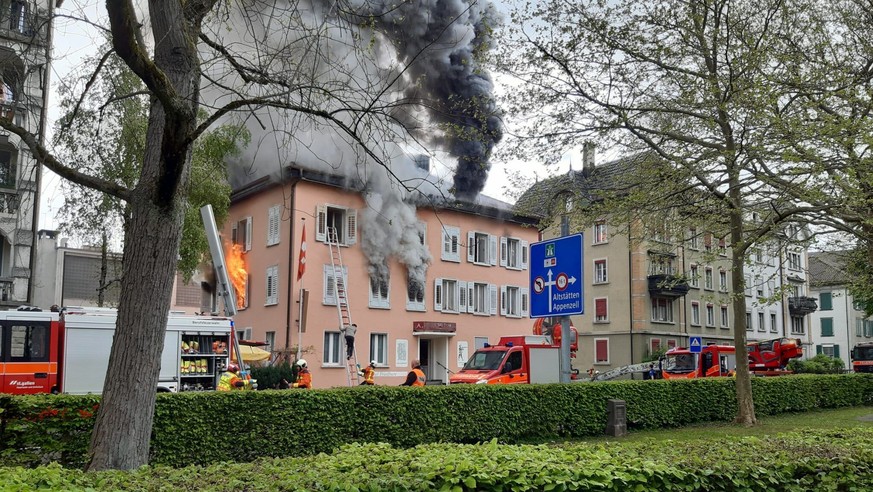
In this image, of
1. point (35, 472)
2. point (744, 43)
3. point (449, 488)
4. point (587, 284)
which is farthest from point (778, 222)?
point (587, 284)

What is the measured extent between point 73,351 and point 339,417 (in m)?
8.79

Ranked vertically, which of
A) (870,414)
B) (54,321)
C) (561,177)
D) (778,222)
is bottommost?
(870,414)

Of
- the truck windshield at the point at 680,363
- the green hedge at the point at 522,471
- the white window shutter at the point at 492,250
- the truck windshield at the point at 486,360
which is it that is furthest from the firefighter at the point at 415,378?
the white window shutter at the point at 492,250

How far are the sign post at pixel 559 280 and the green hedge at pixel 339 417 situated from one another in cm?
186

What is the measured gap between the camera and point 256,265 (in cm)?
3581

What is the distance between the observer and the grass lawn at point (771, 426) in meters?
17.5

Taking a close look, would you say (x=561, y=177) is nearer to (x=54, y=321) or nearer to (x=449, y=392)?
(x=449, y=392)

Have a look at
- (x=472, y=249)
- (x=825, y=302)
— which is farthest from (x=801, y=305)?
(x=472, y=249)

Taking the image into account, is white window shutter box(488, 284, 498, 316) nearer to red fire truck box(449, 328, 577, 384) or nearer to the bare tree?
red fire truck box(449, 328, 577, 384)

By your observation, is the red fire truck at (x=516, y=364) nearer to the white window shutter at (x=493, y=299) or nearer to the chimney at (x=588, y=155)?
the chimney at (x=588, y=155)

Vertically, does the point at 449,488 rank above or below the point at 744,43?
below

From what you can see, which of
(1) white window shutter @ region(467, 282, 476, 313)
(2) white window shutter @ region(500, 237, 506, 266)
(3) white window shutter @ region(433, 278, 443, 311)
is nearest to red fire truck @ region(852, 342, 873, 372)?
(2) white window shutter @ region(500, 237, 506, 266)

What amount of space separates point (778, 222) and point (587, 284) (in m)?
36.4

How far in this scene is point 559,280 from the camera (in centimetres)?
1906
